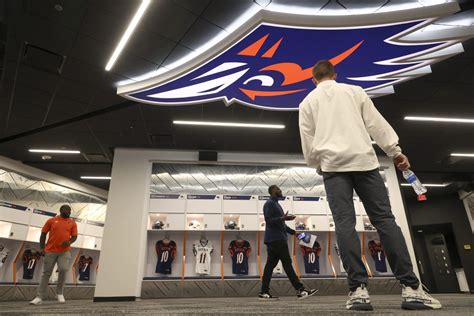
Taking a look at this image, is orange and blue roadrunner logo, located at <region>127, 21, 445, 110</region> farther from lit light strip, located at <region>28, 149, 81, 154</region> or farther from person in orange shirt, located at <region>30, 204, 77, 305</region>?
lit light strip, located at <region>28, 149, 81, 154</region>

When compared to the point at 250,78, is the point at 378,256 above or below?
below

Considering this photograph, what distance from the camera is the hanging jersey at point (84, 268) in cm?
1032

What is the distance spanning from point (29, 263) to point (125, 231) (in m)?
3.39

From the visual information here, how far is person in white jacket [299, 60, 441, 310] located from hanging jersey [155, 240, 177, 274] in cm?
621

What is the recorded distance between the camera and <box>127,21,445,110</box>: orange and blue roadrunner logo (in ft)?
15.4

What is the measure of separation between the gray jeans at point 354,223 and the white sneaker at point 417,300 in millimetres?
38

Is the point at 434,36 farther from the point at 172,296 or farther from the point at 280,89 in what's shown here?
the point at 172,296

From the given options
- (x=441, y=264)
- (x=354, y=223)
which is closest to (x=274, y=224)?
(x=354, y=223)

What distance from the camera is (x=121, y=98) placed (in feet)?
20.1

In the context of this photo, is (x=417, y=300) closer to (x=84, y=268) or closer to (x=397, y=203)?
(x=397, y=203)

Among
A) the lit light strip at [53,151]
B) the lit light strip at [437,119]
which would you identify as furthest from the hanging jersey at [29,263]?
the lit light strip at [437,119]

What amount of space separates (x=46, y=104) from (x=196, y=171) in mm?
3781

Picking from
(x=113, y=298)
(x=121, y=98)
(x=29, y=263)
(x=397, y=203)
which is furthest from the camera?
(x=29, y=263)

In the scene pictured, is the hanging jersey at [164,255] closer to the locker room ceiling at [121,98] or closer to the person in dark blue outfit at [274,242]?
the locker room ceiling at [121,98]
